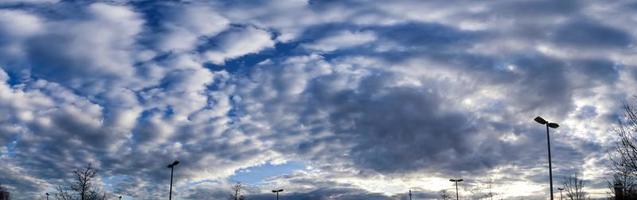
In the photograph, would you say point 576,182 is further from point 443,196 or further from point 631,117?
point 443,196

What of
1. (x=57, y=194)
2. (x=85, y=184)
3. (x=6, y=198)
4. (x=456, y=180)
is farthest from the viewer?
(x=6, y=198)

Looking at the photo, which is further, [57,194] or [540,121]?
[57,194]

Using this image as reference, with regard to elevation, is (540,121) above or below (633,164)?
above

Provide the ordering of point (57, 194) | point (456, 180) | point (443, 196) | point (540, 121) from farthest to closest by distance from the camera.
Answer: point (443, 196) → point (456, 180) → point (57, 194) → point (540, 121)

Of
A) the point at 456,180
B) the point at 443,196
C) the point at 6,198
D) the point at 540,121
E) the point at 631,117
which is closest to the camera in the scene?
the point at 631,117

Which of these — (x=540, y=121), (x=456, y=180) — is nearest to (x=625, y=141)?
(x=540, y=121)

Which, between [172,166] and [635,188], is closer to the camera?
[635,188]

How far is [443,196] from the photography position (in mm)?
96562

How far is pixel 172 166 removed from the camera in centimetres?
5806

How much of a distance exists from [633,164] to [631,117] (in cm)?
311

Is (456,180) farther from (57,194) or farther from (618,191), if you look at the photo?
(57,194)

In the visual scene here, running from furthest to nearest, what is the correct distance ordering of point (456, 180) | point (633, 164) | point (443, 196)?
1. point (443, 196)
2. point (456, 180)
3. point (633, 164)

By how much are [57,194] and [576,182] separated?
182 ft

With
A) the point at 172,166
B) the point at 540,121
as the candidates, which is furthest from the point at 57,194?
the point at 540,121
